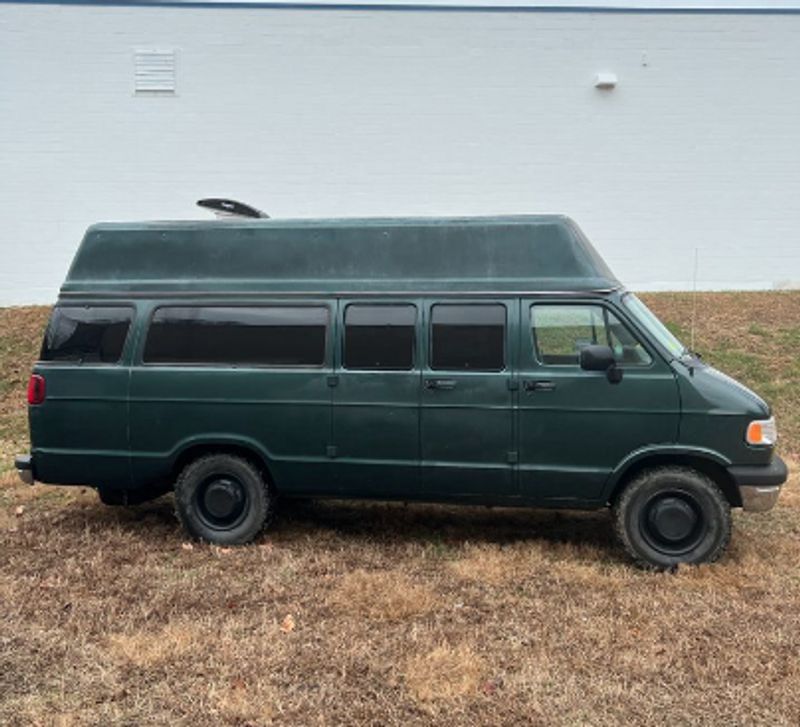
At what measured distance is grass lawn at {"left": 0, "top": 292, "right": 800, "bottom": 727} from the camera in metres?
3.67

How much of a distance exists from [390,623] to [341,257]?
101 inches

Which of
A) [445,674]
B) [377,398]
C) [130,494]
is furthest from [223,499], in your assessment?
[445,674]

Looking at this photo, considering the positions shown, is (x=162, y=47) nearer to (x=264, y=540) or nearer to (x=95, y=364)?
(x=95, y=364)

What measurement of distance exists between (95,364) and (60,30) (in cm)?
1166

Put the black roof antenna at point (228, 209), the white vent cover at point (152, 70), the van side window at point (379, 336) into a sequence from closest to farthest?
Answer: the van side window at point (379, 336), the black roof antenna at point (228, 209), the white vent cover at point (152, 70)

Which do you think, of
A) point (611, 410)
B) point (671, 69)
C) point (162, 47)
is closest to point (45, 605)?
point (611, 410)

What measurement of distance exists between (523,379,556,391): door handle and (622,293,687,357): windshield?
722mm

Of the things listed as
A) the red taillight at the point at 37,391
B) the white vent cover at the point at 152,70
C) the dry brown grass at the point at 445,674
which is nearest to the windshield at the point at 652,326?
the dry brown grass at the point at 445,674

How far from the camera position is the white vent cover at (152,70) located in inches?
595

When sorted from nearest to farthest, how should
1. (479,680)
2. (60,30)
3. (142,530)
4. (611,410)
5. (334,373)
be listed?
1. (479,680)
2. (611,410)
3. (334,373)
4. (142,530)
5. (60,30)

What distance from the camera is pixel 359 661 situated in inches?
160

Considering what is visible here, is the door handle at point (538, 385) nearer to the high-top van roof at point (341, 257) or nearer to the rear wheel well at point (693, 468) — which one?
the high-top van roof at point (341, 257)

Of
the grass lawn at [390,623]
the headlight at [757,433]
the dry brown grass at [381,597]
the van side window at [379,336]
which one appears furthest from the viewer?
the van side window at [379,336]

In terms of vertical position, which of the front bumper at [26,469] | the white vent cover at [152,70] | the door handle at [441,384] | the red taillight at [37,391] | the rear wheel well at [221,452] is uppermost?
the white vent cover at [152,70]
